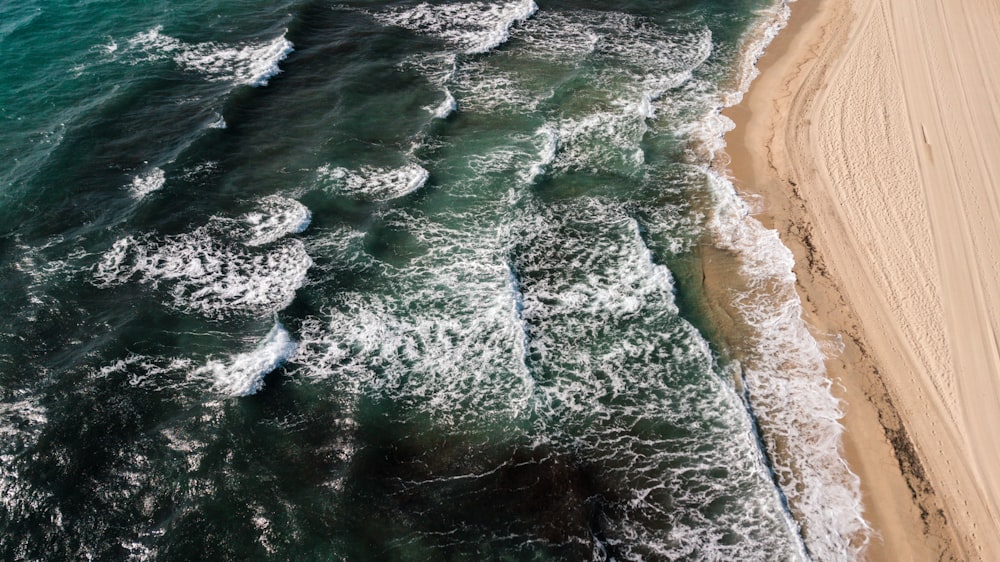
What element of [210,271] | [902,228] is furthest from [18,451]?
[902,228]

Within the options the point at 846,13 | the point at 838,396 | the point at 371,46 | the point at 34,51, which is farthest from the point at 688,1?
the point at 34,51

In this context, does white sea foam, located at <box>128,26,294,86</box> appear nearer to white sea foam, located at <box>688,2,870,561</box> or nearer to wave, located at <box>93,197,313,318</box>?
wave, located at <box>93,197,313,318</box>

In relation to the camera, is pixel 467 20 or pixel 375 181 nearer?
pixel 375 181

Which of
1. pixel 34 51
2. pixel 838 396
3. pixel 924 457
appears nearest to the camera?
pixel 924 457

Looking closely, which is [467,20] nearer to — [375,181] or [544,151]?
[544,151]

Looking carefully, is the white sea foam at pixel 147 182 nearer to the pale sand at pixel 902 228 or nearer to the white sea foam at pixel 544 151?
the white sea foam at pixel 544 151

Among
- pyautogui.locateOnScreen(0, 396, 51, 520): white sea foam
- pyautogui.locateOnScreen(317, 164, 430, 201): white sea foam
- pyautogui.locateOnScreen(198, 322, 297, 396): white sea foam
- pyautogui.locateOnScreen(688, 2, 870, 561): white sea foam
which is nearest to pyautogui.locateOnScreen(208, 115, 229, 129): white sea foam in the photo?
pyautogui.locateOnScreen(317, 164, 430, 201): white sea foam

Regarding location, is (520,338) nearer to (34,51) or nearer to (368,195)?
(368,195)
